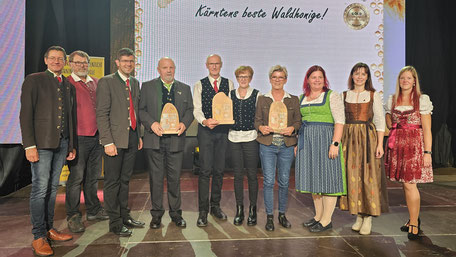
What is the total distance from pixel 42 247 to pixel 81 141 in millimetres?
984

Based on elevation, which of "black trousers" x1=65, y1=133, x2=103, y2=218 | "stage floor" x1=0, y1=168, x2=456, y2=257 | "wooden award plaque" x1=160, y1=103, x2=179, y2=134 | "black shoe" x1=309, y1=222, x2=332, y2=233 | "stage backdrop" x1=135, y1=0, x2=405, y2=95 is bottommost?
"stage floor" x1=0, y1=168, x2=456, y2=257

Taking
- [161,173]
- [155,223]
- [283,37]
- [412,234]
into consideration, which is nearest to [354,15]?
[283,37]

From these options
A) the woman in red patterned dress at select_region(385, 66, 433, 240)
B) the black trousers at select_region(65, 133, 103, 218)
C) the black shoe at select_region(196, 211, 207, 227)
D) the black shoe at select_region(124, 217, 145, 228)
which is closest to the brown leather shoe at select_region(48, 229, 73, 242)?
the black trousers at select_region(65, 133, 103, 218)

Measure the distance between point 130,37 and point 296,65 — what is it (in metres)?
2.94

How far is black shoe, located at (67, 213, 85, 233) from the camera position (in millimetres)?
2768

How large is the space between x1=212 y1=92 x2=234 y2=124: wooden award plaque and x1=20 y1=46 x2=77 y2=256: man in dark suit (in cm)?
116

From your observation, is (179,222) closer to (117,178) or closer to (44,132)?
(117,178)

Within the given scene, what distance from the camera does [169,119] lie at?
2732 millimetres

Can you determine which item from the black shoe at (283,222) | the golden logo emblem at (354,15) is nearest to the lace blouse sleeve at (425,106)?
the black shoe at (283,222)

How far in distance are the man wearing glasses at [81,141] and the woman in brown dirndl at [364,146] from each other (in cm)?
229

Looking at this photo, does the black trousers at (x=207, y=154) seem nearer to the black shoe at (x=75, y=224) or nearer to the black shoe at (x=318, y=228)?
the black shoe at (x=318, y=228)

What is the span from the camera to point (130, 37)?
217 inches

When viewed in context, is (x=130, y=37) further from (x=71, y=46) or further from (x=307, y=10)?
(x=307, y=10)

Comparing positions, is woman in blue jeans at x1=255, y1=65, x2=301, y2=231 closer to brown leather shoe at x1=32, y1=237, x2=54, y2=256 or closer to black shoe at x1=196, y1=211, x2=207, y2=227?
black shoe at x1=196, y1=211, x2=207, y2=227
